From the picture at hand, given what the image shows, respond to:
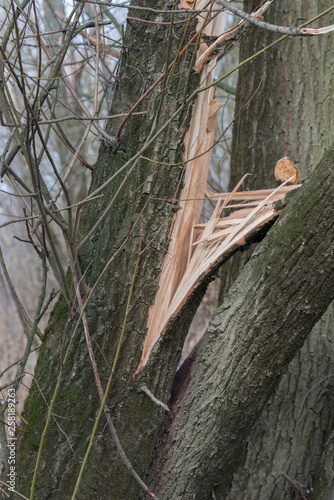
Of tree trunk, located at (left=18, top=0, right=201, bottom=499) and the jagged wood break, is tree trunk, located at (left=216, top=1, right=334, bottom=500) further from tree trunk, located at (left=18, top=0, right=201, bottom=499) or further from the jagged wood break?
Answer: tree trunk, located at (left=18, top=0, right=201, bottom=499)

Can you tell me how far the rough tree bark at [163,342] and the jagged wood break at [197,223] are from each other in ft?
0.16

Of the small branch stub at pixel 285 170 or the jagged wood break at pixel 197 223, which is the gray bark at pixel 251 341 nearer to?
the jagged wood break at pixel 197 223

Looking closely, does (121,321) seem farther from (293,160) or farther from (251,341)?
(293,160)

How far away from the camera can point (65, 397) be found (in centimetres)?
170

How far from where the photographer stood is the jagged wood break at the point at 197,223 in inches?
68.1

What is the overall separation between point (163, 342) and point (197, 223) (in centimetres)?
59

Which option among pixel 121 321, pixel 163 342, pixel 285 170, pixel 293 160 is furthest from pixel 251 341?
pixel 293 160

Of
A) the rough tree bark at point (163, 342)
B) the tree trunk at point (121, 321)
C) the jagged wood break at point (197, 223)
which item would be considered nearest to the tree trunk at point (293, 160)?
the jagged wood break at point (197, 223)

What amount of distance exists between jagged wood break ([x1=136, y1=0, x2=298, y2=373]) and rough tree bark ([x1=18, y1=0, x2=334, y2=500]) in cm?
5

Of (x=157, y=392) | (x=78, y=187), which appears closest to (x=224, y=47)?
(x=157, y=392)

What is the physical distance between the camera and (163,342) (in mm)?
1719

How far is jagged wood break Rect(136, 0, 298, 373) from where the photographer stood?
1.73 metres

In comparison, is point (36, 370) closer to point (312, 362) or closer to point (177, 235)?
point (177, 235)

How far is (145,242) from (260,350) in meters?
0.67
